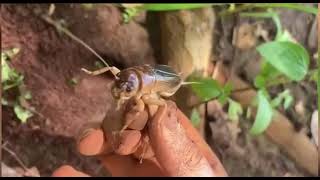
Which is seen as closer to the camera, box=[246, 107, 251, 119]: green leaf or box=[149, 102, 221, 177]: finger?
box=[149, 102, 221, 177]: finger

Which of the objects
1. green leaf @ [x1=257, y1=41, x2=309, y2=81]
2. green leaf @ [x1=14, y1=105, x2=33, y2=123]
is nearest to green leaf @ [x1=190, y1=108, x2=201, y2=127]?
green leaf @ [x1=257, y1=41, x2=309, y2=81]

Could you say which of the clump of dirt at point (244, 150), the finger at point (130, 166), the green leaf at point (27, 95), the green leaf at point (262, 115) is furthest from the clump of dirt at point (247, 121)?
the finger at point (130, 166)

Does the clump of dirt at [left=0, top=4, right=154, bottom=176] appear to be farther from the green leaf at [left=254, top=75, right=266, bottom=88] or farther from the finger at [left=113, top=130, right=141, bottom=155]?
the finger at [left=113, top=130, right=141, bottom=155]

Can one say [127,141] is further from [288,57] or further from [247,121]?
[247,121]

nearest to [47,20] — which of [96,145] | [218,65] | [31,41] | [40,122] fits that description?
[31,41]

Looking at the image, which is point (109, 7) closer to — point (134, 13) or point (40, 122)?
point (134, 13)

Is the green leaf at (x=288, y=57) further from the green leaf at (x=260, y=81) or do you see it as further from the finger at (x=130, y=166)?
the finger at (x=130, y=166)
